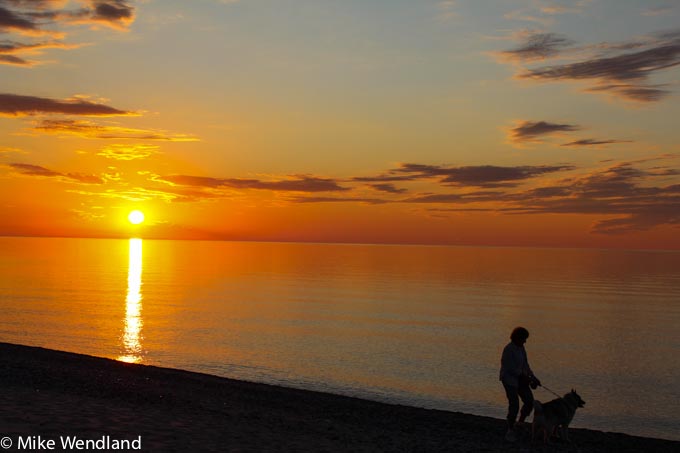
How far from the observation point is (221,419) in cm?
1639

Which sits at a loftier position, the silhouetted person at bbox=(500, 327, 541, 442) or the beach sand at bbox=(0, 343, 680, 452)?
the silhouetted person at bbox=(500, 327, 541, 442)

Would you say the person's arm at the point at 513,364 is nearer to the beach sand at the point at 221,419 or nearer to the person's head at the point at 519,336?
the person's head at the point at 519,336

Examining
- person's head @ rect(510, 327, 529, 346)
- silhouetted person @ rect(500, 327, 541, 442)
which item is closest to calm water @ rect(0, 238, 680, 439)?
silhouetted person @ rect(500, 327, 541, 442)

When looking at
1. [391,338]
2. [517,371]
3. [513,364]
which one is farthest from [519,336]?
[391,338]

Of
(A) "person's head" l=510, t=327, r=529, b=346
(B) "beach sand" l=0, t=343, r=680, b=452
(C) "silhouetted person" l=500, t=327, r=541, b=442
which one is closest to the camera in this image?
(B) "beach sand" l=0, t=343, r=680, b=452

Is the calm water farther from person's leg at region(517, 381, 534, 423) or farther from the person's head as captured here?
the person's head

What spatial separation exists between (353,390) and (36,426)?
53.0ft

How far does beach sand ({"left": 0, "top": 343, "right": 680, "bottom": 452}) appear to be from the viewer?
13617 millimetres

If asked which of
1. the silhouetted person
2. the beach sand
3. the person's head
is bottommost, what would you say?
the beach sand

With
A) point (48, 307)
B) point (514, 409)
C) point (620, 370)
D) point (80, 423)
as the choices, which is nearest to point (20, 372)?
point (80, 423)

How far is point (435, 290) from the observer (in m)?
87.8

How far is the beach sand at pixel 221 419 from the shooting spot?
44.7 ft

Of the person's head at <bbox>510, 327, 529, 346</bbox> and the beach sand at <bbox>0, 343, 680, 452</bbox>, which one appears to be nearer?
the beach sand at <bbox>0, 343, 680, 452</bbox>

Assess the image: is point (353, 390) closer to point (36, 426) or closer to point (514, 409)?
point (514, 409)
